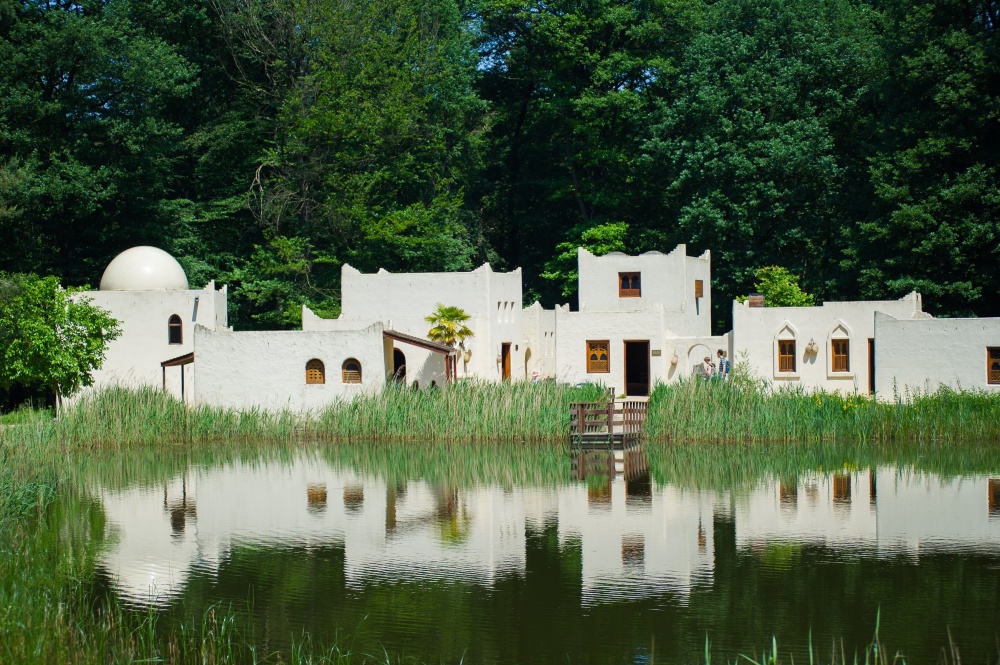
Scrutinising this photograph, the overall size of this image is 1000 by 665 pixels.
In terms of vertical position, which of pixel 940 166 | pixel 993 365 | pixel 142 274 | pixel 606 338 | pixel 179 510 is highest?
pixel 940 166

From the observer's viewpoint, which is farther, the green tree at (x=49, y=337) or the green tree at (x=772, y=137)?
the green tree at (x=772, y=137)

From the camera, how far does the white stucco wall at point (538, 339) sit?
3975 cm

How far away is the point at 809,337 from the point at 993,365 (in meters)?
4.53

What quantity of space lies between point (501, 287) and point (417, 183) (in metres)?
11.5

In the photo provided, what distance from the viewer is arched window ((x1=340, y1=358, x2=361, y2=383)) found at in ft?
98.5

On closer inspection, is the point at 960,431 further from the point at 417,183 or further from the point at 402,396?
the point at 417,183

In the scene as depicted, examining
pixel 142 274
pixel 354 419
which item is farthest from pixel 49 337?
pixel 354 419

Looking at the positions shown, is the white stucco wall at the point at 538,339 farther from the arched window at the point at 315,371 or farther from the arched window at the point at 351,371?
the arched window at the point at 315,371

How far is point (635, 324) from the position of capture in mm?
33625

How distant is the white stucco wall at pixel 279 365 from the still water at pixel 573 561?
25.2ft

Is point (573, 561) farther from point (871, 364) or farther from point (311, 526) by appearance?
point (871, 364)

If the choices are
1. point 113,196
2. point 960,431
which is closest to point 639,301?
point 960,431

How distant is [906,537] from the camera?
51.9 feet

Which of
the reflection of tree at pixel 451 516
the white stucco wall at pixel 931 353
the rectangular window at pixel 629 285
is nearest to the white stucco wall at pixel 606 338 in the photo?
the rectangular window at pixel 629 285
